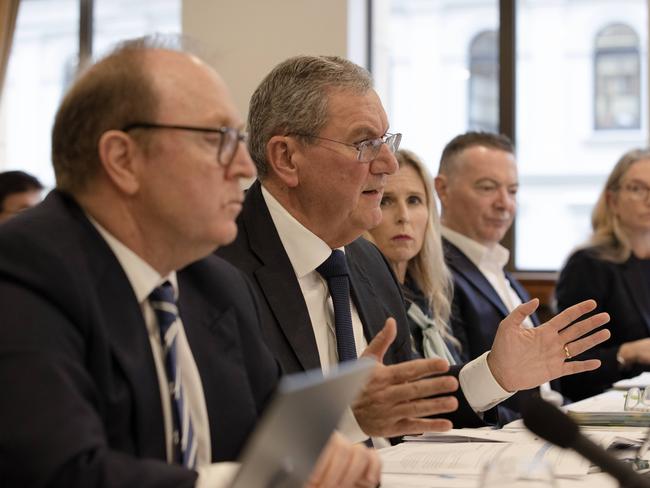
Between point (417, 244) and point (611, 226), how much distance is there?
1.71m

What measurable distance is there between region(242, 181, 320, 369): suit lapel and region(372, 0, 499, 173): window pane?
4131 mm

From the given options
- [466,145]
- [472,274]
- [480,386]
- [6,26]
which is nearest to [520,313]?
[480,386]

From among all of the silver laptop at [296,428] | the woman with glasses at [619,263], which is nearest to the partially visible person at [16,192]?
the woman with glasses at [619,263]

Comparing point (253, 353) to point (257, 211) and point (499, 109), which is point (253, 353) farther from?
point (499, 109)

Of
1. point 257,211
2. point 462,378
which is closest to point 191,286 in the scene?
point 257,211

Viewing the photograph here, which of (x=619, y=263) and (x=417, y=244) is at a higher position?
(x=417, y=244)

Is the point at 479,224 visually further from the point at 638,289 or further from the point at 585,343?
the point at 585,343

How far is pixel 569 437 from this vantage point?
1.23 metres

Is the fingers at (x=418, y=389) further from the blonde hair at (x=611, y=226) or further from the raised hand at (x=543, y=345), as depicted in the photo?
the blonde hair at (x=611, y=226)

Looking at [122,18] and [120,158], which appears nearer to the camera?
[120,158]

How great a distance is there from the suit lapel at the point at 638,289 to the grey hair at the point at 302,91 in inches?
97.6

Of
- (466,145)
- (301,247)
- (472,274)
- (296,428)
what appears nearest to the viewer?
(296,428)

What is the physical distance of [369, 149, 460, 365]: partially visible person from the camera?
3367mm

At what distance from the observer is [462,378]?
8.23 ft
